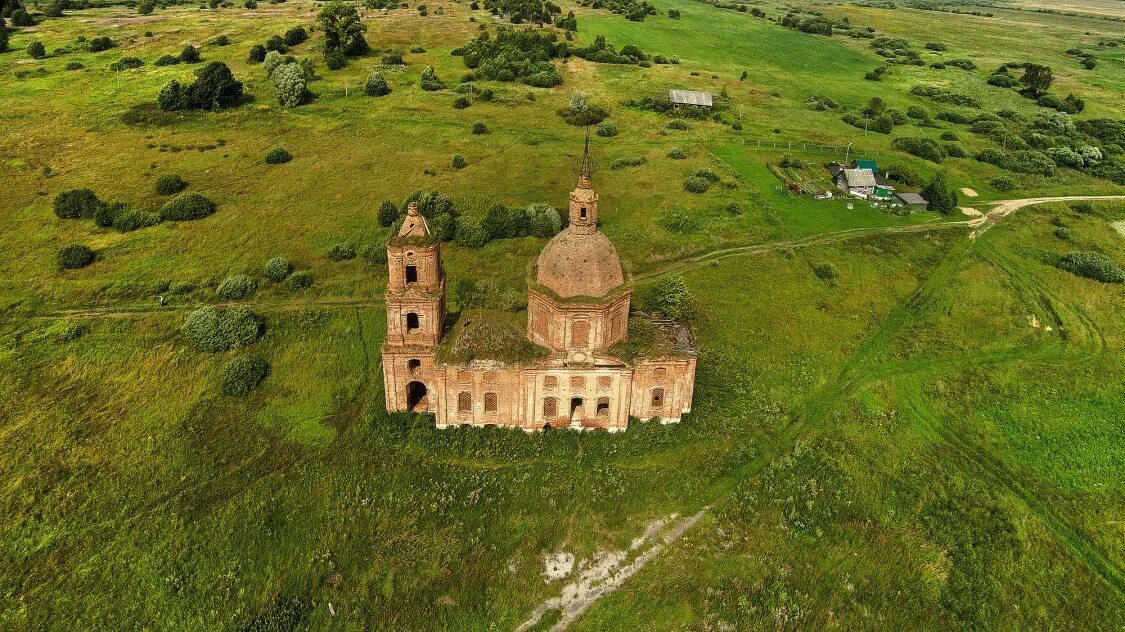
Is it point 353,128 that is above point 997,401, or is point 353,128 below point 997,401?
above

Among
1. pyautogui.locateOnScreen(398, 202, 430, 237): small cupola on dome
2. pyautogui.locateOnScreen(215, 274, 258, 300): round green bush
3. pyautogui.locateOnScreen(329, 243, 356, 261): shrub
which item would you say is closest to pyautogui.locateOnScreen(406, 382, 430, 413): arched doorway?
pyautogui.locateOnScreen(398, 202, 430, 237): small cupola on dome

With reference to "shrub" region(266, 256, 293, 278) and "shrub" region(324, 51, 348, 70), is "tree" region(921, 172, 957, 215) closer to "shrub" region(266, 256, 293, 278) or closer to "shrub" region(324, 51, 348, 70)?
"shrub" region(266, 256, 293, 278)

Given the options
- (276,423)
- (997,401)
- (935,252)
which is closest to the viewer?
(276,423)

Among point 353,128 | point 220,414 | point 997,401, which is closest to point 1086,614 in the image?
point 997,401

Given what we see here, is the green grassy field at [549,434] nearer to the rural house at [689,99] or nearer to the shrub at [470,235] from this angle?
the shrub at [470,235]

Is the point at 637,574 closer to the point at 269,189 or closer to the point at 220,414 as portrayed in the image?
the point at 220,414

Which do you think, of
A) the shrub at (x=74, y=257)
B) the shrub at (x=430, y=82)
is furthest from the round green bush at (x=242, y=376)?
the shrub at (x=430, y=82)

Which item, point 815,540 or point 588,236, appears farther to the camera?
point 588,236

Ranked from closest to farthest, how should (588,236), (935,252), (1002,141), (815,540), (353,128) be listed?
(815,540)
(588,236)
(935,252)
(353,128)
(1002,141)
